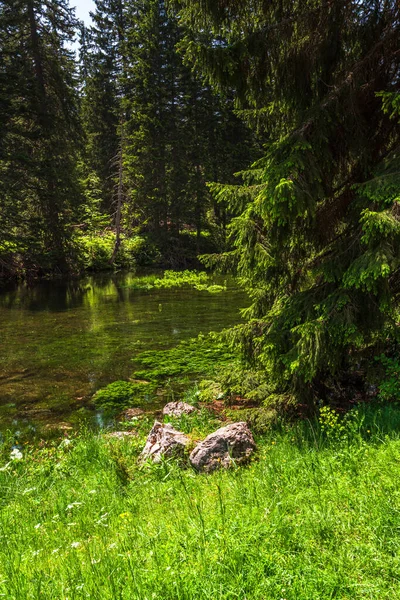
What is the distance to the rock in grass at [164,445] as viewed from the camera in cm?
480

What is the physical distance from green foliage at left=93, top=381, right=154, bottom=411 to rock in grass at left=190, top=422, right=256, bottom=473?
300cm

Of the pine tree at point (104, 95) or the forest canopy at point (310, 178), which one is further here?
the pine tree at point (104, 95)

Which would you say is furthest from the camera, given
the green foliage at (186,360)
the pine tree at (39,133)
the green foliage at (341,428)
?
the pine tree at (39,133)

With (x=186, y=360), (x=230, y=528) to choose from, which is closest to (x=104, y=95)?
(x=186, y=360)

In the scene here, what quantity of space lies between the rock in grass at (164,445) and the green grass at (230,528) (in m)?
0.19

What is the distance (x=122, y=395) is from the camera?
7711 millimetres

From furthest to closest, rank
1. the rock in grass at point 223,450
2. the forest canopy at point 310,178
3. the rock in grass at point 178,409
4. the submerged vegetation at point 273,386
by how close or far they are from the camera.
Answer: the rock in grass at point 178,409, the rock in grass at point 223,450, the forest canopy at point 310,178, the submerged vegetation at point 273,386

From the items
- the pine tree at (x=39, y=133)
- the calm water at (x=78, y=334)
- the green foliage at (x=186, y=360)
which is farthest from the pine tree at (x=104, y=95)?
the green foliage at (x=186, y=360)

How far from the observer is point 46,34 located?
2209cm

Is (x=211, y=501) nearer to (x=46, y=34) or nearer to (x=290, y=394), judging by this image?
(x=290, y=394)

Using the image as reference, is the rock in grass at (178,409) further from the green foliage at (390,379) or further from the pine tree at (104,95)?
the pine tree at (104,95)

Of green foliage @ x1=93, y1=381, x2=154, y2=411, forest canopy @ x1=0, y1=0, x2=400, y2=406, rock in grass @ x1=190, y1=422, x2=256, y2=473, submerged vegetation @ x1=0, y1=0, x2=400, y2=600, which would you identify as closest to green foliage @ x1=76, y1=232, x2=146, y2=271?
submerged vegetation @ x1=0, y1=0, x2=400, y2=600

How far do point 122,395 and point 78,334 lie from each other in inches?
194

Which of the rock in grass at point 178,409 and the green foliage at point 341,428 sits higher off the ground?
the green foliage at point 341,428
